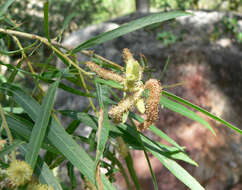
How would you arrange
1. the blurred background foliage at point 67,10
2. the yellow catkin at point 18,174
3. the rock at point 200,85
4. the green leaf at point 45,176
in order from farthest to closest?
the blurred background foliage at point 67,10, the rock at point 200,85, the green leaf at point 45,176, the yellow catkin at point 18,174

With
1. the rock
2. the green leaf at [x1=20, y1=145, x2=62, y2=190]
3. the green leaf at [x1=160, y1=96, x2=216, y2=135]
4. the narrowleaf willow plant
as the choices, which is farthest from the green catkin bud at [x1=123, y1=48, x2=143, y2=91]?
the rock

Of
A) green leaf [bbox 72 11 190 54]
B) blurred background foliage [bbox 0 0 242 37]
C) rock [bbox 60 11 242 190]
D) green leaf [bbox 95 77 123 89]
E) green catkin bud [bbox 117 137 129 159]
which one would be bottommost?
rock [bbox 60 11 242 190]

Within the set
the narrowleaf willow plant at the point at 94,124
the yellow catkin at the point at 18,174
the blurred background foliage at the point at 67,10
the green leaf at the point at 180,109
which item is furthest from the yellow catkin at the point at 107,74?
the blurred background foliage at the point at 67,10

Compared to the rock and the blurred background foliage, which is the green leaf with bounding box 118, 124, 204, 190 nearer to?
the rock

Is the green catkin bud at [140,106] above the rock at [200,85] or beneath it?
above

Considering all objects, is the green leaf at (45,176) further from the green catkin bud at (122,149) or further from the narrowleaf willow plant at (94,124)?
the green catkin bud at (122,149)

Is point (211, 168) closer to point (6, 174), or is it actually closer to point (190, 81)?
point (190, 81)
